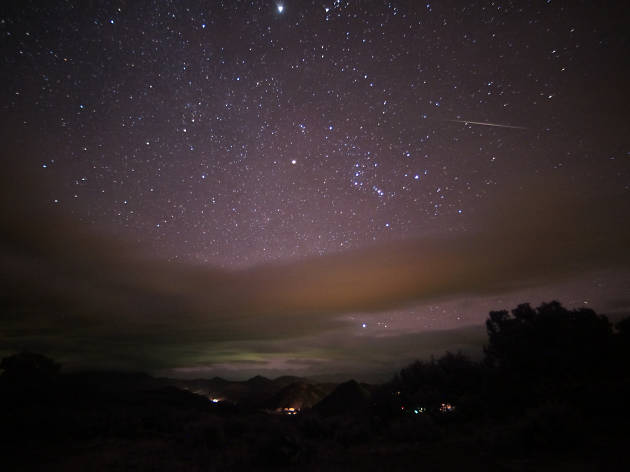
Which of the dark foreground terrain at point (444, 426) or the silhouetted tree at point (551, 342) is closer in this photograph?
the dark foreground terrain at point (444, 426)

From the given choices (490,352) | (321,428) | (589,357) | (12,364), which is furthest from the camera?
(12,364)

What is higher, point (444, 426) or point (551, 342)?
point (551, 342)

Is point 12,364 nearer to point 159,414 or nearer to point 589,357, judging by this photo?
point 159,414

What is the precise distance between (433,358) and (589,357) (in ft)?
27.7

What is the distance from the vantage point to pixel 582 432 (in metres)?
9.50

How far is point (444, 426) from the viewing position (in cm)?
1575

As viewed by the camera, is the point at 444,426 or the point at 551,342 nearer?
the point at 444,426

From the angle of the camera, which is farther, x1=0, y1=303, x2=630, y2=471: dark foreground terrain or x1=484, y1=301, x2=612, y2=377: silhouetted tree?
x1=484, y1=301, x2=612, y2=377: silhouetted tree

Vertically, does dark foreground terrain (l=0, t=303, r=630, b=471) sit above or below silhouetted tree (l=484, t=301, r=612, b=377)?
below

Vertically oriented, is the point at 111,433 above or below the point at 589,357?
below

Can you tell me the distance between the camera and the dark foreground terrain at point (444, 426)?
31.0 ft

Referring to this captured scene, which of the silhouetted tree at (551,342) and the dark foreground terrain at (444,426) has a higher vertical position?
the silhouetted tree at (551,342)

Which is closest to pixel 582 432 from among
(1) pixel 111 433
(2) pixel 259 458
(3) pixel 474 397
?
(3) pixel 474 397

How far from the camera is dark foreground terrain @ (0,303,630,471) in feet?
31.0
